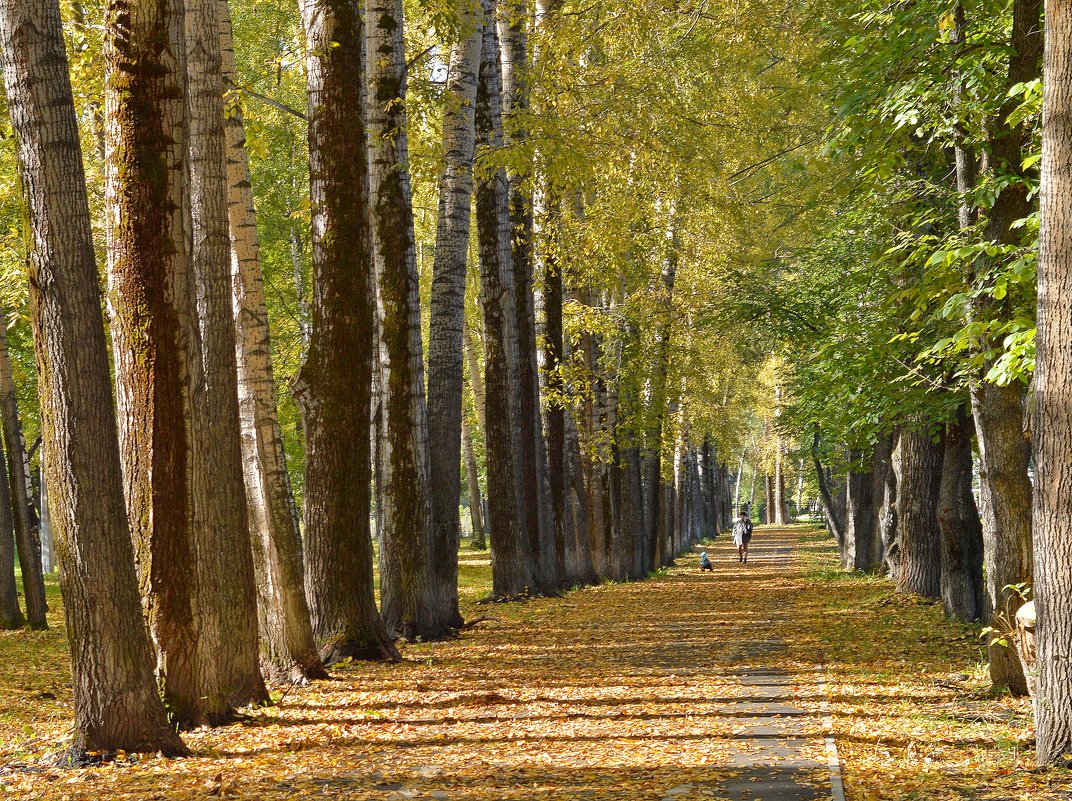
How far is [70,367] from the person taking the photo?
7.56 metres

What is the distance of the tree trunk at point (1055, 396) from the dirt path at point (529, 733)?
161cm

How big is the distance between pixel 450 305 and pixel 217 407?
6.73m

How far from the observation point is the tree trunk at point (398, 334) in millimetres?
13594

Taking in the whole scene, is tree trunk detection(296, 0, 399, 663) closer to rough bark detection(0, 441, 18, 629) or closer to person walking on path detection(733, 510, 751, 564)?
rough bark detection(0, 441, 18, 629)

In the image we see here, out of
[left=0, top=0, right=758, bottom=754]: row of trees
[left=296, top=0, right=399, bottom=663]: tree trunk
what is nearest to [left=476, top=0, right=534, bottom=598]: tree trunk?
[left=0, top=0, right=758, bottom=754]: row of trees

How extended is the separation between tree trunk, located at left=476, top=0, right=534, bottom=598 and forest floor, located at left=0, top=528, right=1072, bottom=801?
337 cm

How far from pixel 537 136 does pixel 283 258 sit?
19.3 meters

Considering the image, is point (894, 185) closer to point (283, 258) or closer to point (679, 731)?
point (679, 731)

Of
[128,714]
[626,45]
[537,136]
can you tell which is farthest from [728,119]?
[128,714]

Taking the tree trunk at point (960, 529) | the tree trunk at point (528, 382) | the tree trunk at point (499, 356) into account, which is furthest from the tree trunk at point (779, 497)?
the tree trunk at point (960, 529)

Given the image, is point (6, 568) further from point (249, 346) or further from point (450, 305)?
point (249, 346)

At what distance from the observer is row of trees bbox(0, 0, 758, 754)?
299 inches

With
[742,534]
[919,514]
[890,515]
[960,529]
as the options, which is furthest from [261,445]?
[742,534]

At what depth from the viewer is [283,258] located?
3281 centimetres
